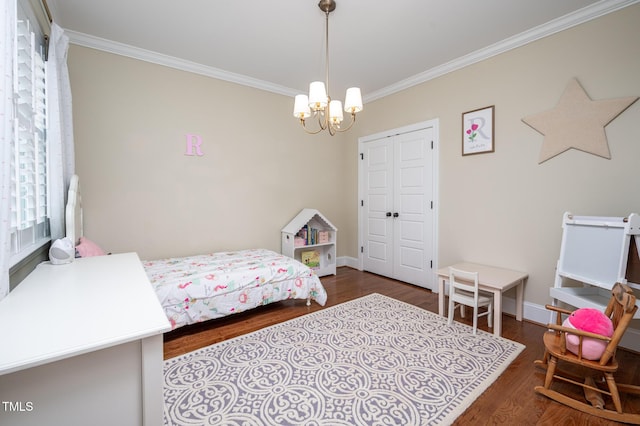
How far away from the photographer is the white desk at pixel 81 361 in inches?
31.2

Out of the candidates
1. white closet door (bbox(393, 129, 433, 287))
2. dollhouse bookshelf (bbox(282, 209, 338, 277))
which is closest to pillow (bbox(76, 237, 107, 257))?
dollhouse bookshelf (bbox(282, 209, 338, 277))

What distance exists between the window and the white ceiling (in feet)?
2.47

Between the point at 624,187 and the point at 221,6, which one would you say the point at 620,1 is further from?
the point at 221,6

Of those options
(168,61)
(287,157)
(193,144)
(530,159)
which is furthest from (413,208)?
(168,61)

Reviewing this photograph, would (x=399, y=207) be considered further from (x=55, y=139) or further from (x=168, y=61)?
(x=55, y=139)

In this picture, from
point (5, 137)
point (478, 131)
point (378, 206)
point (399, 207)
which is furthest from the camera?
point (378, 206)

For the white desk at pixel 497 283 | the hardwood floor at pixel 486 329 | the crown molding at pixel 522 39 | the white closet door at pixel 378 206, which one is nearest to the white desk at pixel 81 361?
the hardwood floor at pixel 486 329

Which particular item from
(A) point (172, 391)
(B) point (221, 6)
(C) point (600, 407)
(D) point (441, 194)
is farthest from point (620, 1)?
(A) point (172, 391)

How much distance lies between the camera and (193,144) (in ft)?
11.2

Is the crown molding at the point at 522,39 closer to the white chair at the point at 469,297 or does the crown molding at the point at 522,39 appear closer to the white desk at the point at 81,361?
the white chair at the point at 469,297

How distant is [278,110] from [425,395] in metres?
3.71

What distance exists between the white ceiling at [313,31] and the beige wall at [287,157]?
0.49ft

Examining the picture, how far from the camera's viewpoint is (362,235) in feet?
15.1

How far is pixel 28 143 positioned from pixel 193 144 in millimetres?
1758
